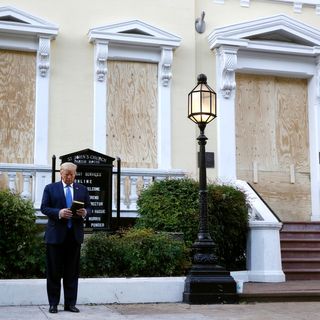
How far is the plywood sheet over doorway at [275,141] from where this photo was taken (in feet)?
49.6

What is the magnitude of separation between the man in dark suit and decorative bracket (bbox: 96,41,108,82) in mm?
6027

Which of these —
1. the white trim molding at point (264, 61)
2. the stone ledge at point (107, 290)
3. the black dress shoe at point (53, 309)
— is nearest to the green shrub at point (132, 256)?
the stone ledge at point (107, 290)

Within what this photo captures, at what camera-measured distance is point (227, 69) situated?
14.6 metres

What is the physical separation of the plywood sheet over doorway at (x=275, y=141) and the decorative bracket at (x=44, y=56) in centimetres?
463

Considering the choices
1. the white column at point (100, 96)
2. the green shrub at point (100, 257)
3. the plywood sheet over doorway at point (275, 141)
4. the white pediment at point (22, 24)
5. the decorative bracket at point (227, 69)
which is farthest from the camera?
the plywood sheet over doorway at point (275, 141)

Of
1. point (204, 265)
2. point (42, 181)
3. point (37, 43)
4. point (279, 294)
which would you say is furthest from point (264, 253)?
point (37, 43)

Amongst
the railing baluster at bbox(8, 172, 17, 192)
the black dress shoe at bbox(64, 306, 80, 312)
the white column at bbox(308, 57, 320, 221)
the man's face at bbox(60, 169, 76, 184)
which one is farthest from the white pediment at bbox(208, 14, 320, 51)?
the black dress shoe at bbox(64, 306, 80, 312)

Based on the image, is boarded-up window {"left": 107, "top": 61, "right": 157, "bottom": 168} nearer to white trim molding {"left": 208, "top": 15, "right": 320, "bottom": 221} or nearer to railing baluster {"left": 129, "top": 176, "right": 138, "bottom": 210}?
railing baluster {"left": 129, "top": 176, "right": 138, "bottom": 210}

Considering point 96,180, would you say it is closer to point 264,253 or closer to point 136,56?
point 264,253

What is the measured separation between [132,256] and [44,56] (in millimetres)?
5603

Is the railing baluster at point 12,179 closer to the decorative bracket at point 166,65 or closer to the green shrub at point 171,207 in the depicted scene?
the green shrub at point 171,207

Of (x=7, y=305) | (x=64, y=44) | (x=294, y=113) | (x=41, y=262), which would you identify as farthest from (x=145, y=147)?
(x=7, y=305)

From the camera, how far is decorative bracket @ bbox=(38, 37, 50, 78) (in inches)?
536

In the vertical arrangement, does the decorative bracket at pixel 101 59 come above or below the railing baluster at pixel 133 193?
above
